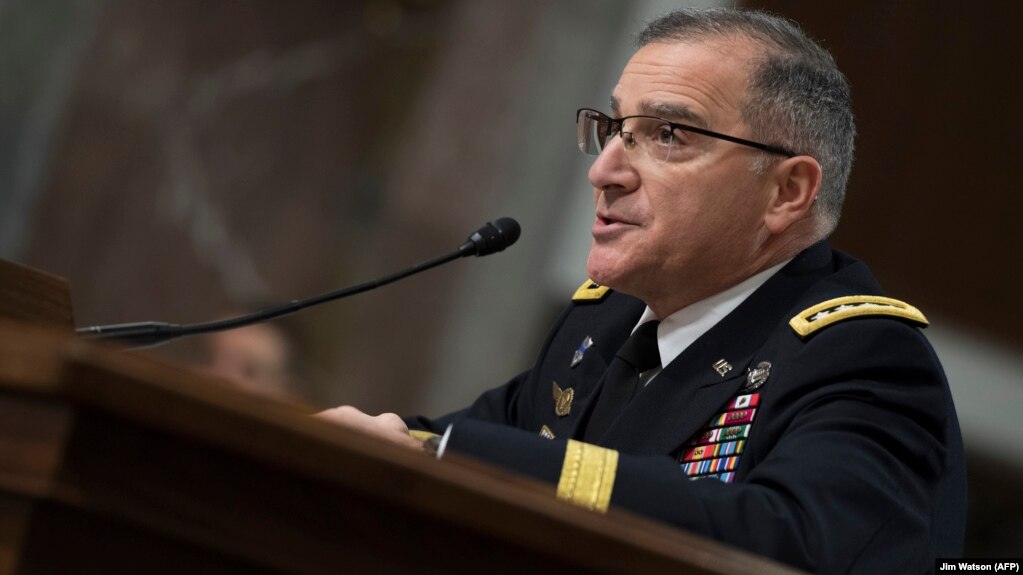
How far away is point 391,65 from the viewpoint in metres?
4.55

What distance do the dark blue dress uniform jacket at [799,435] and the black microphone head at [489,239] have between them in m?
0.28

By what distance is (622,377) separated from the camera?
1.98 meters

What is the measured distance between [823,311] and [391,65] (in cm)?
300

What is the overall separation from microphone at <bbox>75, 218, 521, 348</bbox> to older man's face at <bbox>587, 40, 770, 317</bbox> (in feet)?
0.54

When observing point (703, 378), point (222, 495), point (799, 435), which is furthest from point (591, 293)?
point (222, 495)

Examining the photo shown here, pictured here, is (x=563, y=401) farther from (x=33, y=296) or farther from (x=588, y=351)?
(x=33, y=296)

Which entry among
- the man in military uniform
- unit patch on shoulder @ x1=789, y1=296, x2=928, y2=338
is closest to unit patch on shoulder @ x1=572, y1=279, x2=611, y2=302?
the man in military uniform

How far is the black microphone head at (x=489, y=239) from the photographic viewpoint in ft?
6.60

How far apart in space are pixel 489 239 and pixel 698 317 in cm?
37

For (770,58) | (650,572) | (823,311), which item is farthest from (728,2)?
(650,572)

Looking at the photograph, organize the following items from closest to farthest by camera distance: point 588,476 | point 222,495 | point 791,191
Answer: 1. point 222,495
2. point 588,476
3. point 791,191

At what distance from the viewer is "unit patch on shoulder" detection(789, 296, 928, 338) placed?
176 cm

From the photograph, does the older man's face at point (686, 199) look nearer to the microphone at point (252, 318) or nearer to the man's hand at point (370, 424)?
the microphone at point (252, 318)

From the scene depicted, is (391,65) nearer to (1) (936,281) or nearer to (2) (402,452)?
(1) (936,281)
